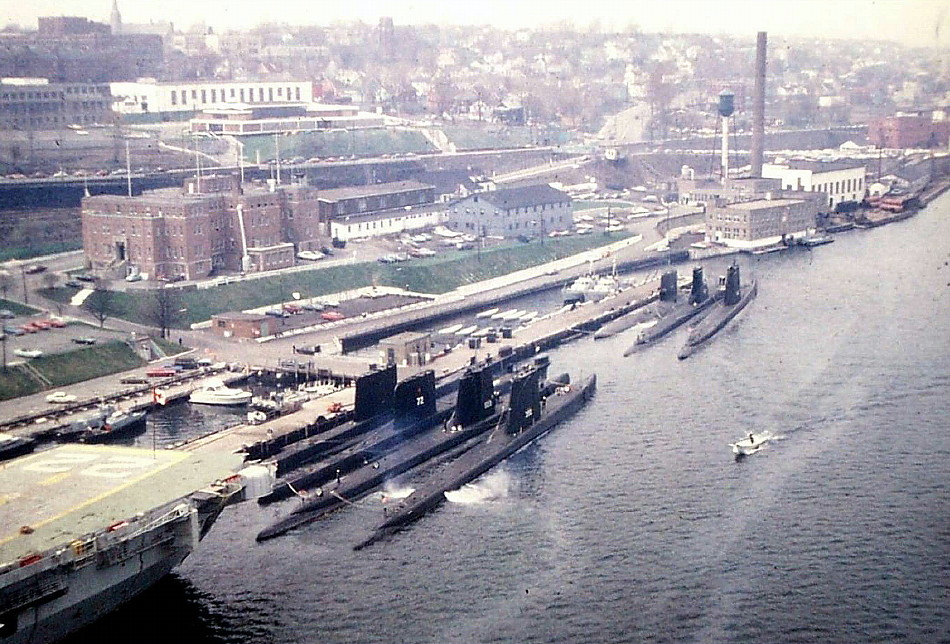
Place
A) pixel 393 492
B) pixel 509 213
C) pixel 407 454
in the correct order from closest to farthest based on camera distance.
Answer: pixel 393 492 → pixel 407 454 → pixel 509 213

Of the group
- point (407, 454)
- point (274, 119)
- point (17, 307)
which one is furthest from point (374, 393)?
point (274, 119)

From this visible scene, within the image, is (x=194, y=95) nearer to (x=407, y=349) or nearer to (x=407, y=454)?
(x=407, y=349)

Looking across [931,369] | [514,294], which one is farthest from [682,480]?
[514,294]

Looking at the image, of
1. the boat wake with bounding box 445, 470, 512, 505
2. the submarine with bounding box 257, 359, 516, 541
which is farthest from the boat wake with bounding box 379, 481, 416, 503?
the boat wake with bounding box 445, 470, 512, 505

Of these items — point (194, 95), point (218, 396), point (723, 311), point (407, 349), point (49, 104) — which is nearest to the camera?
point (218, 396)

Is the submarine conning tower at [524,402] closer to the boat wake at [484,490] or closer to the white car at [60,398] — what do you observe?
the boat wake at [484,490]

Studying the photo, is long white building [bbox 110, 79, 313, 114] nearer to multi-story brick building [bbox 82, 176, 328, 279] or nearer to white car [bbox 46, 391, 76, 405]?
multi-story brick building [bbox 82, 176, 328, 279]
